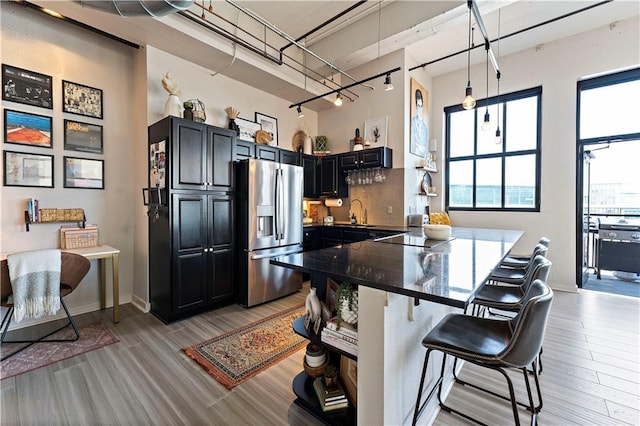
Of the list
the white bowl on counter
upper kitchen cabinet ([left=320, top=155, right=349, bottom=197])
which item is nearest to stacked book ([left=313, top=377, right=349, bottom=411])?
the white bowl on counter

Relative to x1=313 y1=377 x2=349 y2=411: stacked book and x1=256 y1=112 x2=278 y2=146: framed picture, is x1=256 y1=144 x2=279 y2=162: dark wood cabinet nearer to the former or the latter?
x1=256 y1=112 x2=278 y2=146: framed picture

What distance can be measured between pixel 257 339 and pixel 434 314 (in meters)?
1.71

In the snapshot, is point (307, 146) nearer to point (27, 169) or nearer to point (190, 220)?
point (190, 220)

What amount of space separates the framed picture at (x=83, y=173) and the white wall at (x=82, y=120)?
0.05 m

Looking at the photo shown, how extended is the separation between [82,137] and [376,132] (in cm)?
426

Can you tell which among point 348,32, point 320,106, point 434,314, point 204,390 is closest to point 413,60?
point 348,32

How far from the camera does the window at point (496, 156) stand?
4660 millimetres

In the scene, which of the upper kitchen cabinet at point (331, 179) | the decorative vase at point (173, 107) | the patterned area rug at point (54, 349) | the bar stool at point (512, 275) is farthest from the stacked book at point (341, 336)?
the upper kitchen cabinet at point (331, 179)

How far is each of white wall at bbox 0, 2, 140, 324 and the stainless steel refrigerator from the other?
1497 millimetres

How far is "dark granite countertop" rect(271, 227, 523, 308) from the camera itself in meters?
1.16

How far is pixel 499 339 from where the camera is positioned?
146 cm

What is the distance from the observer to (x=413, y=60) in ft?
15.7

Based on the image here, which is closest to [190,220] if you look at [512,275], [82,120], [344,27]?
[82,120]

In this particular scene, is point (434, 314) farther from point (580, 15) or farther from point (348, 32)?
point (580, 15)
